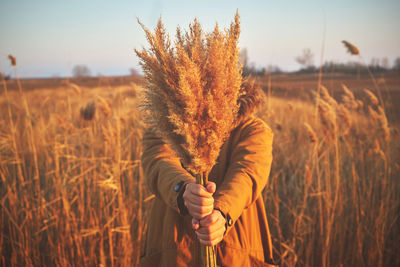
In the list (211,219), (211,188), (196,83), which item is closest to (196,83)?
(196,83)

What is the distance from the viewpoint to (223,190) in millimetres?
975

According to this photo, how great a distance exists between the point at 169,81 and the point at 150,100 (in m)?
0.10

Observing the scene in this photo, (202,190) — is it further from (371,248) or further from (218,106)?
(371,248)

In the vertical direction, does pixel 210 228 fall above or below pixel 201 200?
below

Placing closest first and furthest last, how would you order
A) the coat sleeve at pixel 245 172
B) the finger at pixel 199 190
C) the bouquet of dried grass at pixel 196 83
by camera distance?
the bouquet of dried grass at pixel 196 83 → the finger at pixel 199 190 → the coat sleeve at pixel 245 172

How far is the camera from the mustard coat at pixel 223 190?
1062mm

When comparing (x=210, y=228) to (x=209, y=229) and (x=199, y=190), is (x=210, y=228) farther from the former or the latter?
(x=199, y=190)

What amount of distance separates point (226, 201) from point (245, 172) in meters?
0.20

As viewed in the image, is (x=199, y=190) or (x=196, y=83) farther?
(x=199, y=190)

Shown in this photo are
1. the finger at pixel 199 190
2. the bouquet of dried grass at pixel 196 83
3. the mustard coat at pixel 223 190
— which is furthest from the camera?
the mustard coat at pixel 223 190

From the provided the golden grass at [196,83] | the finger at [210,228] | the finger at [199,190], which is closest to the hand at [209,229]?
the finger at [210,228]

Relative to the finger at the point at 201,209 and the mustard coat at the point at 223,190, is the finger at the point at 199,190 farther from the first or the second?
the mustard coat at the point at 223,190

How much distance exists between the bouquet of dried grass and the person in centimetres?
34

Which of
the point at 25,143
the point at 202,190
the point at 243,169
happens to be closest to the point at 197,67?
the point at 202,190
